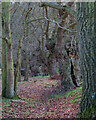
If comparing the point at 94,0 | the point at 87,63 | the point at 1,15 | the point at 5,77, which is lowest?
the point at 5,77

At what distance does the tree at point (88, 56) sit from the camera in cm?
416

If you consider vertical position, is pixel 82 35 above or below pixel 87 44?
above

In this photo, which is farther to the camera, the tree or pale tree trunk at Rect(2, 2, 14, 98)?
pale tree trunk at Rect(2, 2, 14, 98)

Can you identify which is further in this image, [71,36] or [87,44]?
[71,36]

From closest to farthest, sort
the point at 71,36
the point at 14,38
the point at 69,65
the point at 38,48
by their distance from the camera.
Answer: the point at 69,65 < the point at 71,36 < the point at 14,38 < the point at 38,48

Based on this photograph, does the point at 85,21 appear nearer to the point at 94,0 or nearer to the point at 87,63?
the point at 94,0

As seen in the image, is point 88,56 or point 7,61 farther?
point 7,61

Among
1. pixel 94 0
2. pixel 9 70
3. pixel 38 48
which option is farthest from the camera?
pixel 38 48

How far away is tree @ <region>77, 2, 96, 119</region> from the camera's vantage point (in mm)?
4156

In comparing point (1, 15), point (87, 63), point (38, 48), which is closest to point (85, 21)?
point (87, 63)

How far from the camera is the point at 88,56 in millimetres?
4262

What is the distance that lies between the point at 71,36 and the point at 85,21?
860 cm

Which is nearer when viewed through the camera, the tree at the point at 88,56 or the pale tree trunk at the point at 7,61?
the tree at the point at 88,56

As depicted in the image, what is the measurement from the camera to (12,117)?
6465mm
